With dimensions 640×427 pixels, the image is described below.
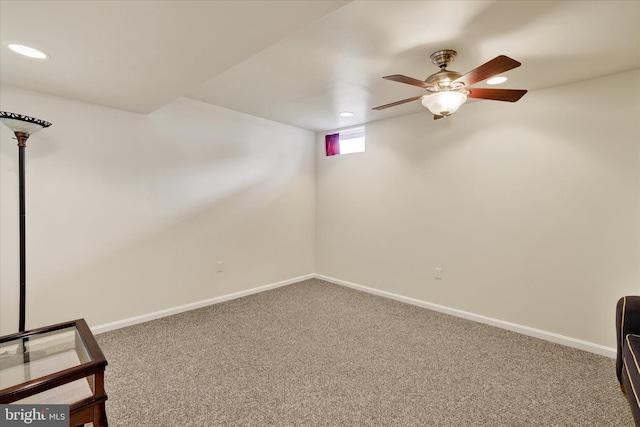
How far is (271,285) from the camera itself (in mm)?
4316

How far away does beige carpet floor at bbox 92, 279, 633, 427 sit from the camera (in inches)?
70.8

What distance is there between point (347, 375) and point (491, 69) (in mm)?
2264

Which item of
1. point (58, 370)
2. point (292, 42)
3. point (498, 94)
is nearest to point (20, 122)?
point (58, 370)

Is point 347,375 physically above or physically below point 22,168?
below

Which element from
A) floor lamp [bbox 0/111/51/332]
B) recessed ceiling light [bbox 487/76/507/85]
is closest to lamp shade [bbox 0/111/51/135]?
floor lamp [bbox 0/111/51/332]

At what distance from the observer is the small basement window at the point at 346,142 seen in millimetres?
4320

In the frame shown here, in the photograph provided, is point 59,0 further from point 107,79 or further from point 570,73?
point 570,73

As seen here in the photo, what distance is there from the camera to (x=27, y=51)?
72.7 inches

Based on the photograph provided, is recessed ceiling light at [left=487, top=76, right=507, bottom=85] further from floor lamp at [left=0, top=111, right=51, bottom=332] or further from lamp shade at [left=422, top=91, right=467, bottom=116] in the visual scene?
floor lamp at [left=0, top=111, right=51, bottom=332]

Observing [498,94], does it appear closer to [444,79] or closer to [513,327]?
[444,79]

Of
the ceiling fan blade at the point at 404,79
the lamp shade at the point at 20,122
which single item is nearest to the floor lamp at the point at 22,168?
the lamp shade at the point at 20,122

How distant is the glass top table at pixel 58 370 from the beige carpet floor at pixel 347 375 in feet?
1.56

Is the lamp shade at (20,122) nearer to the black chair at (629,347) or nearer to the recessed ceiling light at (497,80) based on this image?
the recessed ceiling light at (497,80)

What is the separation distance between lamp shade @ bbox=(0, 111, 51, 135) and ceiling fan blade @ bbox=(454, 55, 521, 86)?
3.03 m
